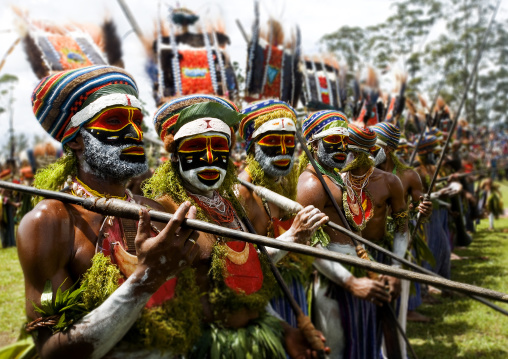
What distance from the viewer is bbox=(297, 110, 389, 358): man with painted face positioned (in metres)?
3.49

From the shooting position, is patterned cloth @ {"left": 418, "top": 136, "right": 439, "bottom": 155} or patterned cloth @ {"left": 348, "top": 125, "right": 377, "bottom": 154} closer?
patterned cloth @ {"left": 348, "top": 125, "right": 377, "bottom": 154}

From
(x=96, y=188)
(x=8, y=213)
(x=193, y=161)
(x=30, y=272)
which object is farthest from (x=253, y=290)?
(x=8, y=213)

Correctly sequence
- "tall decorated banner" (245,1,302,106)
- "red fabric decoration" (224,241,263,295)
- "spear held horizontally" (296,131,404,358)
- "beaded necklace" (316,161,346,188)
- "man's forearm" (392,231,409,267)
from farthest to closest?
"tall decorated banner" (245,1,302,106)
"man's forearm" (392,231,409,267)
"beaded necklace" (316,161,346,188)
"spear held horizontally" (296,131,404,358)
"red fabric decoration" (224,241,263,295)

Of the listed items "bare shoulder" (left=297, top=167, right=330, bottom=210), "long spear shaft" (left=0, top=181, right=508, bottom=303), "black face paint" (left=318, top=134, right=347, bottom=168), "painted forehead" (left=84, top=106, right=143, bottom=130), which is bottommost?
"bare shoulder" (left=297, top=167, right=330, bottom=210)

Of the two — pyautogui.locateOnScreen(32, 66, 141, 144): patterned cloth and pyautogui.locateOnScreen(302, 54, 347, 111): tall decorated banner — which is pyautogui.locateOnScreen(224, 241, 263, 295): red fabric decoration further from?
pyautogui.locateOnScreen(302, 54, 347, 111): tall decorated banner

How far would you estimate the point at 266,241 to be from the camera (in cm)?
144

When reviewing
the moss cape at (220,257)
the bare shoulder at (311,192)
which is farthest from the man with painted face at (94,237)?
the bare shoulder at (311,192)

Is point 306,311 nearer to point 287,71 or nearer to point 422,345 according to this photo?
point 422,345

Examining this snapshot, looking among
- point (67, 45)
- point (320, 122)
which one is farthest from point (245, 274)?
point (67, 45)

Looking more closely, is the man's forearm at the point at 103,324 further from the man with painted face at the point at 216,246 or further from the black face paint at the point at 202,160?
the black face paint at the point at 202,160

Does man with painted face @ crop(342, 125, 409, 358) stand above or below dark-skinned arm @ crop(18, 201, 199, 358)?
below

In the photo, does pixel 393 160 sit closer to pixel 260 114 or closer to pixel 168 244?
pixel 260 114

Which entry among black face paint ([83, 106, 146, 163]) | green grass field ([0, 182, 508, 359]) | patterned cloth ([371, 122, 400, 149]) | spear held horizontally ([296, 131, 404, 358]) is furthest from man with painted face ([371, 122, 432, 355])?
black face paint ([83, 106, 146, 163])

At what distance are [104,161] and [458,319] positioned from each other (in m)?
5.69
